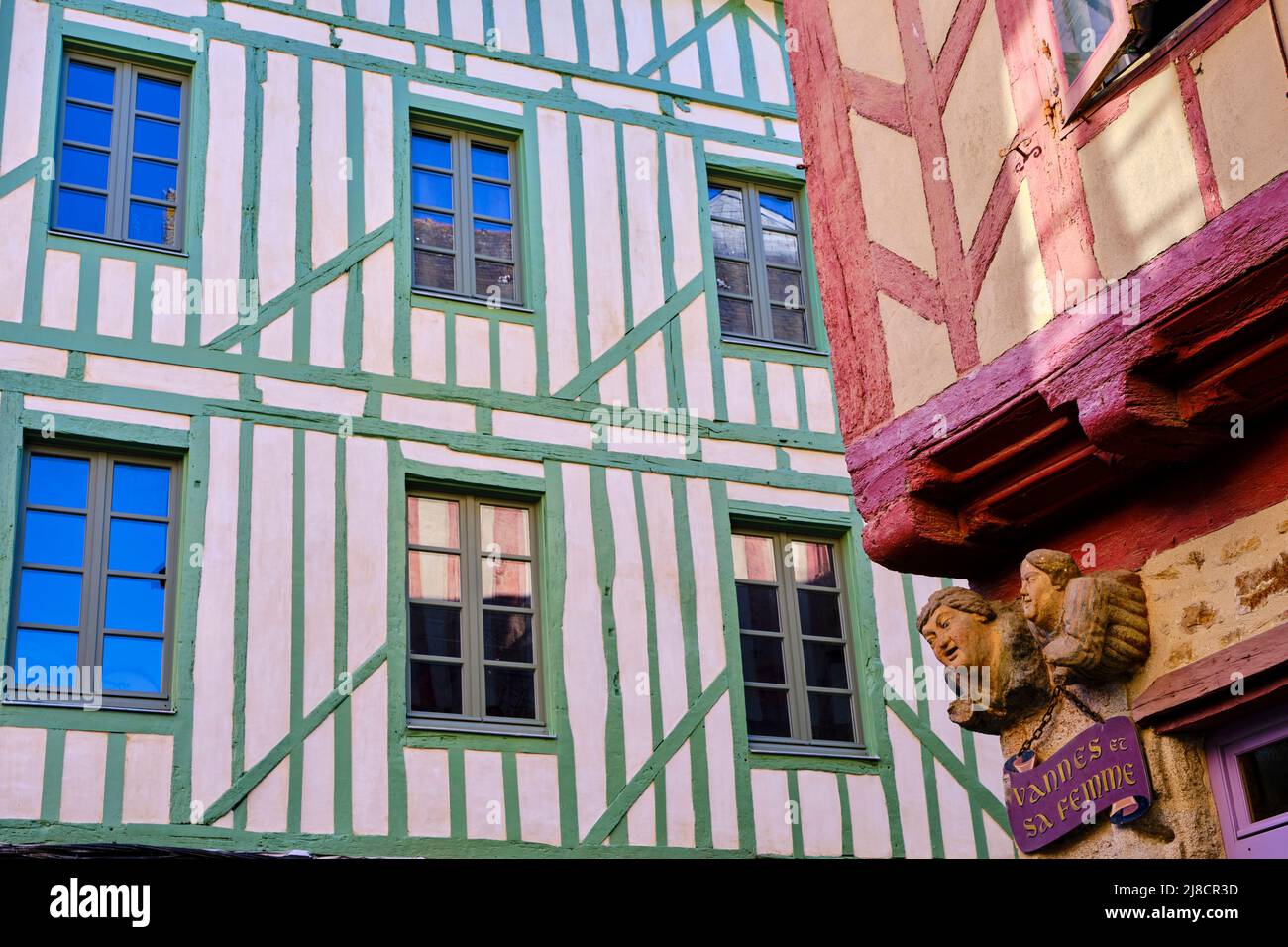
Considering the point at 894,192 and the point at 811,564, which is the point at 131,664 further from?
the point at 894,192

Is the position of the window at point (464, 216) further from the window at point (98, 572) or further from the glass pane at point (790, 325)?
the window at point (98, 572)

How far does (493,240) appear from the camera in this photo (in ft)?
36.3

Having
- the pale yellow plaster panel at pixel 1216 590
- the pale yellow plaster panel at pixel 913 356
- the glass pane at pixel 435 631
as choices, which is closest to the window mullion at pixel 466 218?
the glass pane at pixel 435 631

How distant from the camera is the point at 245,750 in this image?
9.09 m

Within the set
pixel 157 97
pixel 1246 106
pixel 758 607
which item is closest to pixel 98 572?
pixel 157 97

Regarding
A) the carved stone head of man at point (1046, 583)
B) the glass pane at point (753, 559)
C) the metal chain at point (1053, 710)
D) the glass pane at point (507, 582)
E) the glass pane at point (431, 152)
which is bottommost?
the metal chain at point (1053, 710)

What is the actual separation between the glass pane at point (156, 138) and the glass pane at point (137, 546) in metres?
2.29

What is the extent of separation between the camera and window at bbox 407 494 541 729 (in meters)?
9.77

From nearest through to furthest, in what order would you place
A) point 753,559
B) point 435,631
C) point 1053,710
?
point 1053,710 < point 435,631 < point 753,559

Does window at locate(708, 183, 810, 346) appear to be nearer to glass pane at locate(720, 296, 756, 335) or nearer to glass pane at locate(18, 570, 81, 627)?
Answer: glass pane at locate(720, 296, 756, 335)

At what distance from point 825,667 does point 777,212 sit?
3230 millimetres

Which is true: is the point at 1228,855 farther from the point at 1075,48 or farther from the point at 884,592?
the point at 884,592

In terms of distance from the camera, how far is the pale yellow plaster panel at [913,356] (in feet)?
19.6
